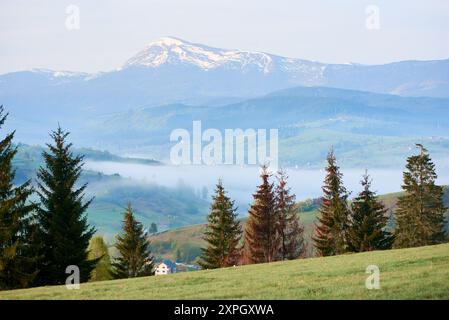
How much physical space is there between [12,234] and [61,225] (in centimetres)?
753

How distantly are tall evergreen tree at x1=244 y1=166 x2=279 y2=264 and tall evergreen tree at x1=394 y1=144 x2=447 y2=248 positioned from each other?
14921 mm

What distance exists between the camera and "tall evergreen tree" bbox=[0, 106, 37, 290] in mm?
43938

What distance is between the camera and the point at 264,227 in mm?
71562

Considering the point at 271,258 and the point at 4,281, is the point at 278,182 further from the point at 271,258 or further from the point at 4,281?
the point at 4,281

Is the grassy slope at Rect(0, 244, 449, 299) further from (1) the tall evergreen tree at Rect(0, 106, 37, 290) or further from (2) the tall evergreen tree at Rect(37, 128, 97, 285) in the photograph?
(2) the tall evergreen tree at Rect(37, 128, 97, 285)

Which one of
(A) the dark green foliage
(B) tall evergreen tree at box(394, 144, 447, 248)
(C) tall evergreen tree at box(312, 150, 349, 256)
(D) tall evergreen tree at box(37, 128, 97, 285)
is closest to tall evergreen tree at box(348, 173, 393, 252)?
(C) tall evergreen tree at box(312, 150, 349, 256)

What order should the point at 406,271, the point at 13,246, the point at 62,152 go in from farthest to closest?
the point at 62,152 < the point at 13,246 < the point at 406,271

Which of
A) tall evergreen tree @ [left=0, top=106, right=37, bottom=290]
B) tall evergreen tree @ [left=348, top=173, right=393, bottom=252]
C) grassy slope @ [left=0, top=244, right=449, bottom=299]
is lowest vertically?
grassy slope @ [left=0, top=244, right=449, bottom=299]
